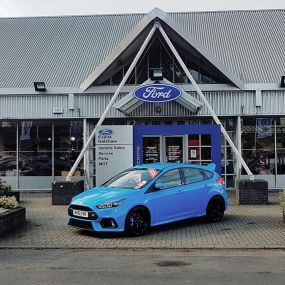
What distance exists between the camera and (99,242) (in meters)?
10.6

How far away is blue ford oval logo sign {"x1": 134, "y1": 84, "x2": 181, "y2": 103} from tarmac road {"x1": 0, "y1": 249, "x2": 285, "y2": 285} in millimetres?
9481

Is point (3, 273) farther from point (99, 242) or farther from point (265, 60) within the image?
point (265, 60)

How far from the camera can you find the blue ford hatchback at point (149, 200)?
1096cm

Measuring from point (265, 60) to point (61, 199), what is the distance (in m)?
10.9

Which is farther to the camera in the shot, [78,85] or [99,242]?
[78,85]

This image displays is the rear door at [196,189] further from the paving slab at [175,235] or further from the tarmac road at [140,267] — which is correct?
the tarmac road at [140,267]

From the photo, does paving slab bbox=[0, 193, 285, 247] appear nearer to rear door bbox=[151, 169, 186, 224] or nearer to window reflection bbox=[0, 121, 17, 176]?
rear door bbox=[151, 169, 186, 224]

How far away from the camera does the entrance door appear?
20578 mm

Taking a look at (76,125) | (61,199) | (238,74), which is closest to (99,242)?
(61,199)

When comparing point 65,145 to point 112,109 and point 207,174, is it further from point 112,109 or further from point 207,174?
point 207,174

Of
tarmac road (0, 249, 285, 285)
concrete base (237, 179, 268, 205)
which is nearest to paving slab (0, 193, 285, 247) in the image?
tarmac road (0, 249, 285, 285)

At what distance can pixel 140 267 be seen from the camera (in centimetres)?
836

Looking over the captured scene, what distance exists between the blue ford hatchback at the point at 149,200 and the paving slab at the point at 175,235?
298mm

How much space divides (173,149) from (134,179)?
337 inches
